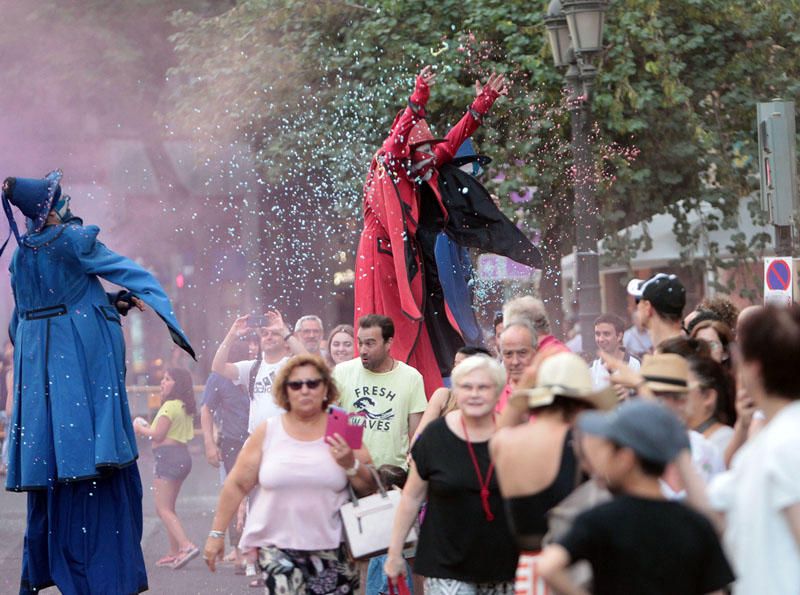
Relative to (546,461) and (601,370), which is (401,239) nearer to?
(601,370)

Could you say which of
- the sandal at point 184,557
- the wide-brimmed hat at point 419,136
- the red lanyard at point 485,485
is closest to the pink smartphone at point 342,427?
the red lanyard at point 485,485

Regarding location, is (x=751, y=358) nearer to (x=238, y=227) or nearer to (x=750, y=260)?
(x=750, y=260)

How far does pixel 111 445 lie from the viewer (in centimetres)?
788

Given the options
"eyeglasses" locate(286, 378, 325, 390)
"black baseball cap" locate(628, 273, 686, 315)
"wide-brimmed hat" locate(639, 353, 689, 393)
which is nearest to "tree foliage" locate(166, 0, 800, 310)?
"black baseball cap" locate(628, 273, 686, 315)

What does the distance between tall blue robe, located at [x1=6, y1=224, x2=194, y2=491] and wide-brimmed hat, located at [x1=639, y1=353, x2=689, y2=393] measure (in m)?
3.00

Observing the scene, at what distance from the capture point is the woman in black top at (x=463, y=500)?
615 cm

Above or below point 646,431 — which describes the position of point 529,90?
above

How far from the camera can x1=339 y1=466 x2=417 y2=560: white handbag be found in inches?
256

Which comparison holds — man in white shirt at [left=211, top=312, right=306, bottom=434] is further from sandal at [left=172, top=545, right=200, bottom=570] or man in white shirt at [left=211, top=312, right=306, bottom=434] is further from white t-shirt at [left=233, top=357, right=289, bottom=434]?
sandal at [left=172, top=545, right=200, bottom=570]

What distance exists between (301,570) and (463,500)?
0.84 meters

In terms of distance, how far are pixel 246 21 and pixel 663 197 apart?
15.6 ft

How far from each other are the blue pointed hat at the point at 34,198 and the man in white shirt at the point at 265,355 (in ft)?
6.57

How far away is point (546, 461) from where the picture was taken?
5.17 meters

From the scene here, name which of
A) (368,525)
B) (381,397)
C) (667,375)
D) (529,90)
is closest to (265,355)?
(381,397)
